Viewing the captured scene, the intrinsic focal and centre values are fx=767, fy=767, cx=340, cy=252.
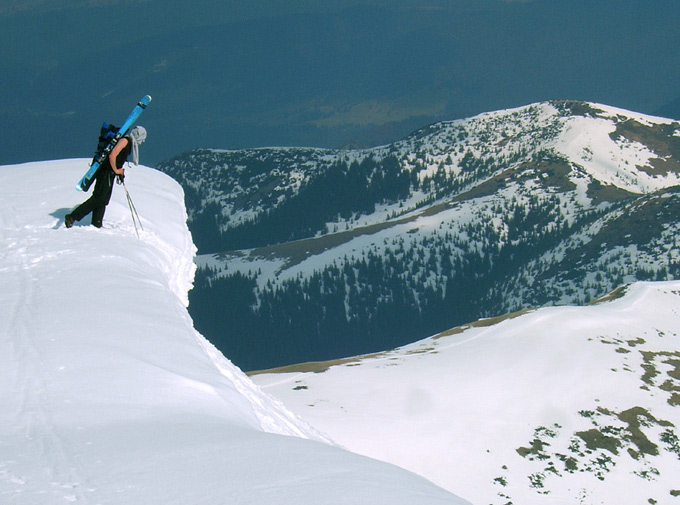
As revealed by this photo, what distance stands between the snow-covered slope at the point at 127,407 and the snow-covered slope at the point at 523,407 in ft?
115

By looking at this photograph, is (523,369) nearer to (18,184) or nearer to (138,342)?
(18,184)

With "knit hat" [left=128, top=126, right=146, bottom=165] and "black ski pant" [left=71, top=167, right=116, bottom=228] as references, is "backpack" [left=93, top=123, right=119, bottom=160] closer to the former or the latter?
"knit hat" [left=128, top=126, right=146, bottom=165]

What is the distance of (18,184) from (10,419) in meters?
21.5

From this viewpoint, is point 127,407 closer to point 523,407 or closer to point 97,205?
point 97,205

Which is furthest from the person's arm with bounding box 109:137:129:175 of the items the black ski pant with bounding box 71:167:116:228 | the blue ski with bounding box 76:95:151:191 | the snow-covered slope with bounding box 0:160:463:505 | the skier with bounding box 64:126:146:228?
the snow-covered slope with bounding box 0:160:463:505

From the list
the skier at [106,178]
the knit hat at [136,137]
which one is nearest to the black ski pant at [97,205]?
the skier at [106,178]

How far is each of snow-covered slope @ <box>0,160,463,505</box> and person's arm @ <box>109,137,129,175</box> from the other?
298 centimetres

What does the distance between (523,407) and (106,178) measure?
48202mm

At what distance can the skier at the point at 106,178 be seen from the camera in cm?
2606

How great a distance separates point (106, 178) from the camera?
88.5 ft

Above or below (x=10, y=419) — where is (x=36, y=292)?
above

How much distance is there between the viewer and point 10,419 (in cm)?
1181

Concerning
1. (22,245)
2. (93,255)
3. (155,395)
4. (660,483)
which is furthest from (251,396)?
(660,483)

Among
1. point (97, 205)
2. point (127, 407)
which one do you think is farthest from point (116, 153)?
point (127, 407)
